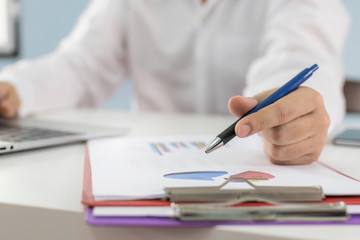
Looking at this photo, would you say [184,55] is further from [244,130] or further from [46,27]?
[46,27]

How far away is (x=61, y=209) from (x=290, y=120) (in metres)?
0.22

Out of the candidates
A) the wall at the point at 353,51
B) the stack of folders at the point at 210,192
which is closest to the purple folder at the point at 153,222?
the stack of folders at the point at 210,192

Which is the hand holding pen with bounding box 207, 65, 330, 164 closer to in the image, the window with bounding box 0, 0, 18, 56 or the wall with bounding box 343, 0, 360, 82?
the wall with bounding box 343, 0, 360, 82

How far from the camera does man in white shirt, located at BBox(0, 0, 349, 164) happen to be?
698 millimetres

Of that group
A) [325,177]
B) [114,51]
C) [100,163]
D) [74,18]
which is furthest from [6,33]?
[325,177]

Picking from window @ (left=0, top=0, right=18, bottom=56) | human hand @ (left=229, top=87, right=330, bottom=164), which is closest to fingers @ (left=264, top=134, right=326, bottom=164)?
human hand @ (left=229, top=87, right=330, bottom=164)

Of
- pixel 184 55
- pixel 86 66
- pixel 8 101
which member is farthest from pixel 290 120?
pixel 86 66

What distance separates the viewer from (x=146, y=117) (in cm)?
80

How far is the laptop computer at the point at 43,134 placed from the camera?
44 cm

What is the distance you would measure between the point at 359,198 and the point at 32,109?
665mm

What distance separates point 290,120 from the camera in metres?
0.38

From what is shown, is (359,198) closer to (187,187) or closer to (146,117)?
(187,187)

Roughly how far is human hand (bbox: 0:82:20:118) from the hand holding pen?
0.47 meters

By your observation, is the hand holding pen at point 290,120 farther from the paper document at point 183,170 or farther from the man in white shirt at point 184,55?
the man in white shirt at point 184,55
